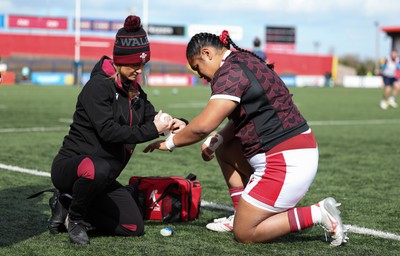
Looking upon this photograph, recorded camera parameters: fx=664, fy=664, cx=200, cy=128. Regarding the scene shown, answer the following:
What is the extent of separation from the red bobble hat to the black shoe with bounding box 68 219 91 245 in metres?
1.11

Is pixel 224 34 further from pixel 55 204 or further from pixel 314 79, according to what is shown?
pixel 314 79

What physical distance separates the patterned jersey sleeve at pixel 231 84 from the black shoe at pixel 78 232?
1.25m

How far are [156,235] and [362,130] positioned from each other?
961 centimetres

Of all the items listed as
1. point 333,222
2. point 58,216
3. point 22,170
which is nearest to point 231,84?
point 333,222

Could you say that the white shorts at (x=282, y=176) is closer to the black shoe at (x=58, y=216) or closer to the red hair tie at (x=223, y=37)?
the red hair tie at (x=223, y=37)

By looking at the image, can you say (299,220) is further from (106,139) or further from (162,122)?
(106,139)

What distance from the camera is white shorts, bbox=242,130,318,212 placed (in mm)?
4355

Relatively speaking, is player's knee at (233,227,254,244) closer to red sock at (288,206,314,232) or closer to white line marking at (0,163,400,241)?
red sock at (288,206,314,232)

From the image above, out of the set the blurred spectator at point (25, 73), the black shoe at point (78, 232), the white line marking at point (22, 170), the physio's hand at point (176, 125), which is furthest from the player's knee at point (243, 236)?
the blurred spectator at point (25, 73)

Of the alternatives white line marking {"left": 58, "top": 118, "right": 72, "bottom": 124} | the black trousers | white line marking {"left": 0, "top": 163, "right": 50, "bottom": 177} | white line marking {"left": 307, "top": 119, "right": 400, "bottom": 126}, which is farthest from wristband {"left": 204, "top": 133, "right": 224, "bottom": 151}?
white line marking {"left": 307, "top": 119, "right": 400, "bottom": 126}

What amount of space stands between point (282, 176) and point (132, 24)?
Result: 4.62ft

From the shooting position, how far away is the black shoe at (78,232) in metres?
4.34

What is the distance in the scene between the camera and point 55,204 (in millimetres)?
4730

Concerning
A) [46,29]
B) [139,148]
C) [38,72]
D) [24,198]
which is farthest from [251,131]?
[46,29]
